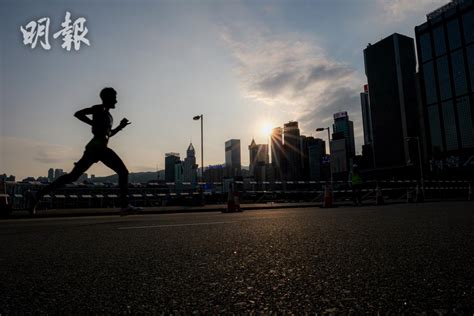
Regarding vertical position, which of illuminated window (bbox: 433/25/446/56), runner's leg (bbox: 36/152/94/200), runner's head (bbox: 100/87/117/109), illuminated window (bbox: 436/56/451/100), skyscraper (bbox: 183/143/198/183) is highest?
illuminated window (bbox: 433/25/446/56)

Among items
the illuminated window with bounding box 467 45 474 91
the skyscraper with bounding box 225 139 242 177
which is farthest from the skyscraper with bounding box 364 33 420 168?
the skyscraper with bounding box 225 139 242 177

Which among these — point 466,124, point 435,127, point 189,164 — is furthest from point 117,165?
point 189,164

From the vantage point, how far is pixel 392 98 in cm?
13888

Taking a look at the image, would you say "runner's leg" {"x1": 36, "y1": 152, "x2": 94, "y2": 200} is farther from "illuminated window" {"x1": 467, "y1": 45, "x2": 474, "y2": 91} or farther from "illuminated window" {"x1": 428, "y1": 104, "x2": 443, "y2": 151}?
"illuminated window" {"x1": 467, "y1": 45, "x2": 474, "y2": 91}

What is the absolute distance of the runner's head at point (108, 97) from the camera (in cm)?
742

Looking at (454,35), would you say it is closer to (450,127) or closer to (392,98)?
(450,127)

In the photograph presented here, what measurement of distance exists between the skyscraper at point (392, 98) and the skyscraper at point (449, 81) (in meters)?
25.3

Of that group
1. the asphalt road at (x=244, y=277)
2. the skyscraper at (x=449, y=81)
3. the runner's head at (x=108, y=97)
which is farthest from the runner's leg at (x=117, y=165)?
the skyscraper at (x=449, y=81)

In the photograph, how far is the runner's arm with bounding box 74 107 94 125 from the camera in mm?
7160

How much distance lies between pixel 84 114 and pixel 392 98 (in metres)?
148

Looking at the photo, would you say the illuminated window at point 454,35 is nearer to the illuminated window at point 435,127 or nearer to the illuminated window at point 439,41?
the illuminated window at point 439,41

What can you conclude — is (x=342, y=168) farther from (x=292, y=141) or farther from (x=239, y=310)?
(x=239, y=310)

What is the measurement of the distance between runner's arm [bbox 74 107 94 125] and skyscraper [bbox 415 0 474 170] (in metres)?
106

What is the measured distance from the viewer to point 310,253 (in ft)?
8.08
